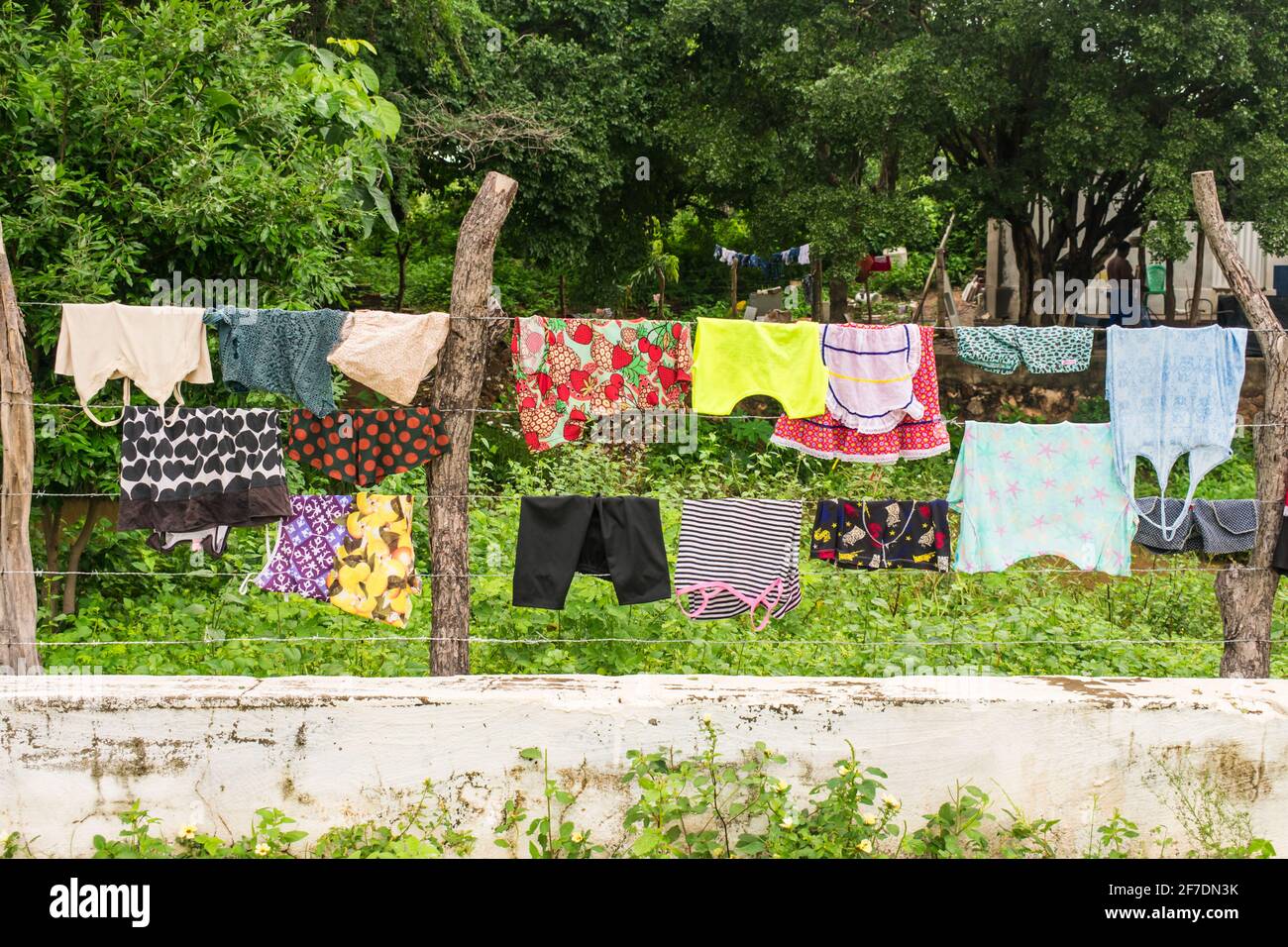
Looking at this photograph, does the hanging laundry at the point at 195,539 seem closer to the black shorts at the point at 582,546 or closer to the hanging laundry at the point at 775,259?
the black shorts at the point at 582,546

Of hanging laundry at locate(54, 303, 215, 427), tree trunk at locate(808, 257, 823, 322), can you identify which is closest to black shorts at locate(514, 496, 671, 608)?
hanging laundry at locate(54, 303, 215, 427)

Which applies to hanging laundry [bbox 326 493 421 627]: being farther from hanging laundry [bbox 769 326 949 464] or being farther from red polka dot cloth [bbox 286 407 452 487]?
hanging laundry [bbox 769 326 949 464]

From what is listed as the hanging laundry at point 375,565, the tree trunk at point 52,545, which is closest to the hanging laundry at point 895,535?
the hanging laundry at point 375,565

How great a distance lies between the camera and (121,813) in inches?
176

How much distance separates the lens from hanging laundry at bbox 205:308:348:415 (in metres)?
5.05

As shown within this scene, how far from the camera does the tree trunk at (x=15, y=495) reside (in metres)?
5.01

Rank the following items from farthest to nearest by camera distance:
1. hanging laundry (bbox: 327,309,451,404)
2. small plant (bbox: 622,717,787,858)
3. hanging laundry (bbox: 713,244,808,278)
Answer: hanging laundry (bbox: 713,244,808,278) → hanging laundry (bbox: 327,309,451,404) → small plant (bbox: 622,717,787,858)

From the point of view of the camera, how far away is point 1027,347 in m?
5.49

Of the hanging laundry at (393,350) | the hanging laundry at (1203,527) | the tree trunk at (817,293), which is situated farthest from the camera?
the tree trunk at (817,293)

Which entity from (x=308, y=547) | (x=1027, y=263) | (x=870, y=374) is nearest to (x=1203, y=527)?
(x=870, y=374)

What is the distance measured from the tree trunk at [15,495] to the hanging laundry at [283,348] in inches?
32.7

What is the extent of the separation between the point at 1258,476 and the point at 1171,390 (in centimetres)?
54

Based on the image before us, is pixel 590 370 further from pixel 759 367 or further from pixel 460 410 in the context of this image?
pixel 759 367

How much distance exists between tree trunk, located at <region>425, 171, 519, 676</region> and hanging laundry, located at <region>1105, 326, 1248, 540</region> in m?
2.79
